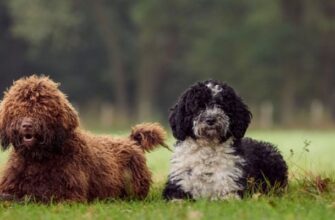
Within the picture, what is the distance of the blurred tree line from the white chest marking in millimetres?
44513

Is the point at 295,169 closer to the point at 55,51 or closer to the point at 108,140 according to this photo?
the point at 108,140

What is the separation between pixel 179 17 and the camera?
5903 cm

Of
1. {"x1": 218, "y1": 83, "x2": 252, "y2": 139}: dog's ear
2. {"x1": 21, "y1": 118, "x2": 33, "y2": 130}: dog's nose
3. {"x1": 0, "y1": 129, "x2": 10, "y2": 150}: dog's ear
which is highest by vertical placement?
{"x1": 218, "y1": 83, "x2": 252, "y2": 139}: dog's ear

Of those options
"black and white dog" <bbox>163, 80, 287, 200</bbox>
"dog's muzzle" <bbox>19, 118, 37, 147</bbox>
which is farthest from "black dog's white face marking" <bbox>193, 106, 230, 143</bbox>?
"dog's muzzle" <bbox>19, 118, 37, 147</bbox>

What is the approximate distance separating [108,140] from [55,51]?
47.3 meters

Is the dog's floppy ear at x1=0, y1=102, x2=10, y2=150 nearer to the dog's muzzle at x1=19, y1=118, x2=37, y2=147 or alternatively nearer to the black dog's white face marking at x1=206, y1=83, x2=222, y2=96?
the dog's muzzle at x1=19, y1=118, x2=37, y2=147

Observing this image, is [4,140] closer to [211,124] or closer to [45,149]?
[45,149]

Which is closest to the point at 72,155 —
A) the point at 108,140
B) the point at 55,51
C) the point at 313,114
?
the point at 108,140

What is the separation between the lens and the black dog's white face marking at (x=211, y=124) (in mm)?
9703

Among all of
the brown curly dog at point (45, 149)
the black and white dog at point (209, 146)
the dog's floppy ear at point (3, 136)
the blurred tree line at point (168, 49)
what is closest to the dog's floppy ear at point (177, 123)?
the black and white dog at point (209, 146)

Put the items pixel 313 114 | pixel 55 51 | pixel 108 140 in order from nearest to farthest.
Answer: pixel 108 140 → pixel 313 114 → pixel 55 51

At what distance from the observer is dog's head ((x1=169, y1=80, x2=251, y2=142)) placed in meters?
9.73

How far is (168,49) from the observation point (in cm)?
6116

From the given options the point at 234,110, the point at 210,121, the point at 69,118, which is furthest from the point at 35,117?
the point at 234,110
